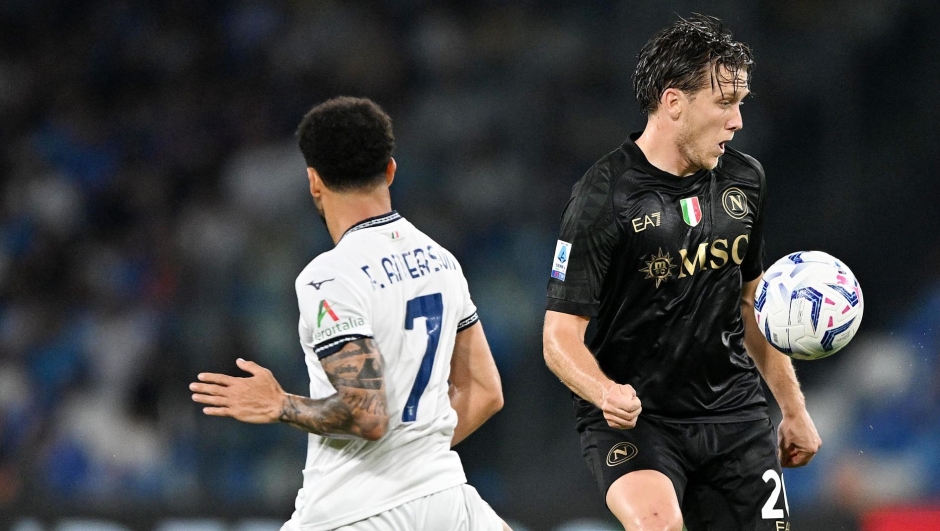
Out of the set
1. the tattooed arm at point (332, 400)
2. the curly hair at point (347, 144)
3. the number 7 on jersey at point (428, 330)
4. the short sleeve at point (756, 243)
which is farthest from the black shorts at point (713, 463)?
the curly hair at point (347, 144)

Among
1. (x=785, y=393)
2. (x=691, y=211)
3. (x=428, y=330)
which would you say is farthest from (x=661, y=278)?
(x=428, y=330)

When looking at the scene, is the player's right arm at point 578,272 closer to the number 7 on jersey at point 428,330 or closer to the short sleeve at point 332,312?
the number 7 on jersey at point 428,330

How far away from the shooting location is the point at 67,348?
8.51 meters

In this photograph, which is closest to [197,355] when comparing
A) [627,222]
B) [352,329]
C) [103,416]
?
[103,416]

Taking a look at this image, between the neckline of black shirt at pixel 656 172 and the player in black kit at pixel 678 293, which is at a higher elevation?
the neckline of black shirt at pixel 656 172

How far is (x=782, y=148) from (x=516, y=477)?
117 inches

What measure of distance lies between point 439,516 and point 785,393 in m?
1.78

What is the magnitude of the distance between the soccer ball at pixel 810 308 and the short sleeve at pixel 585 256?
610 millimetres

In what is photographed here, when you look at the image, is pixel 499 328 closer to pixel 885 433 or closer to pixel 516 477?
pixel 516 477

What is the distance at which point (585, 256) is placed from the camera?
3.96 metres

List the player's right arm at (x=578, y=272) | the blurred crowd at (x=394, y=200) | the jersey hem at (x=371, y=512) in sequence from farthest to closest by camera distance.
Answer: the blurred crowd at (x=394, y=200) < the player's right arm at (x=578, y=272) < the jersey hem at (x=371, y=512)

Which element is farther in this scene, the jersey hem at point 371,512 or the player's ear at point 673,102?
the player's ear at point 673,102

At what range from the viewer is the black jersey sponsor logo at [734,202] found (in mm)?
4129

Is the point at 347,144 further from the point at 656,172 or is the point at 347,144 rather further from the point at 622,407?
the point at 656,172
